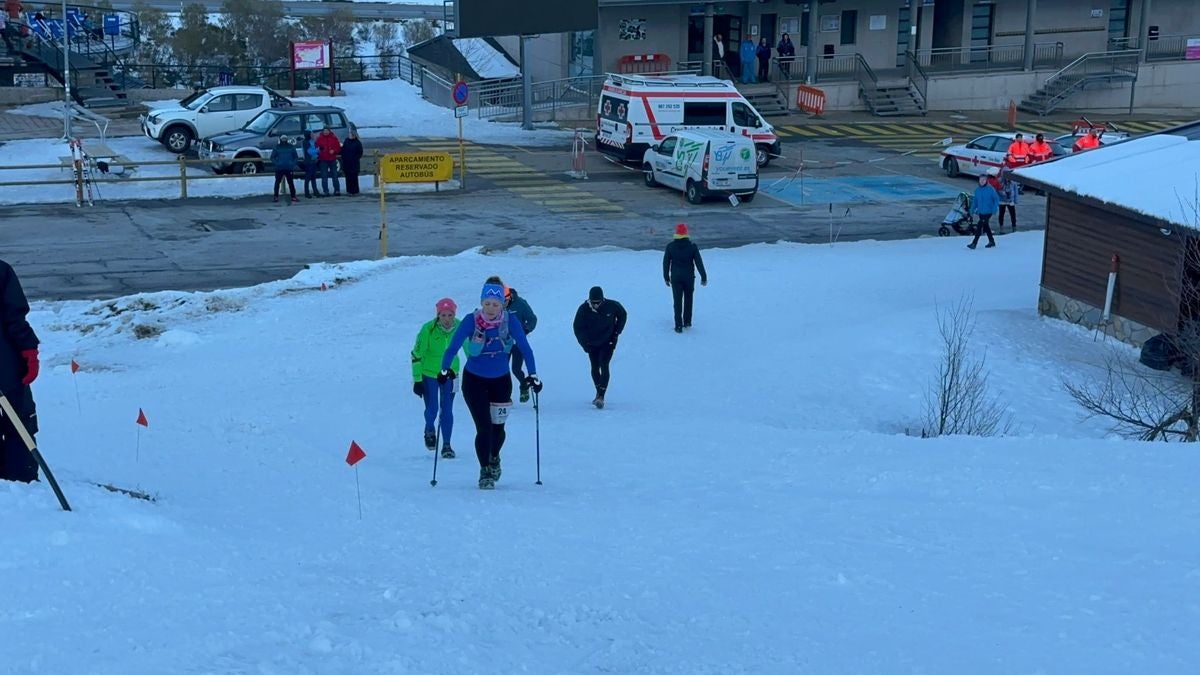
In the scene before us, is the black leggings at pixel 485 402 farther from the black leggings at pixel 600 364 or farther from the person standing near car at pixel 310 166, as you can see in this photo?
the person standing near car at pixel 310 166

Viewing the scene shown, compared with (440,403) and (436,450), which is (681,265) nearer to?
(440,403)

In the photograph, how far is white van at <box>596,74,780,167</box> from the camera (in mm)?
33750

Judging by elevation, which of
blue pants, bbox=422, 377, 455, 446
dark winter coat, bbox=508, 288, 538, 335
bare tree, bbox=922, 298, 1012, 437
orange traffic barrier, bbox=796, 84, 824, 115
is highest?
orange traffic barrier, bbox=796, 84, 824, 115

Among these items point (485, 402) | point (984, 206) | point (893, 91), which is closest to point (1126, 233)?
point (984, 206)

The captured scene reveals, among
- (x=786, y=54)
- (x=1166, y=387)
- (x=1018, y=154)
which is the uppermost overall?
(x=786, y=54)

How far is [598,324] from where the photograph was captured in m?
13.9

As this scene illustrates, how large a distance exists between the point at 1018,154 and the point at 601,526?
24.5 meters

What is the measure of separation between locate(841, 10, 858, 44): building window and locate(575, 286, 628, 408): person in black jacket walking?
36992 mm

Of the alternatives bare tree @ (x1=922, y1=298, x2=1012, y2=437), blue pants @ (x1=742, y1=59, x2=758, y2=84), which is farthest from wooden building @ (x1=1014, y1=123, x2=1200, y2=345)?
blue pants @ (x1=742, y1=59, x2=758, y2=84)

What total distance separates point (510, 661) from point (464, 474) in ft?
14.5

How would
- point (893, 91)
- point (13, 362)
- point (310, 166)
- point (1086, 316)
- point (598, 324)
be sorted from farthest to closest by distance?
point (893, 91), point (310, 166), point (1086, 316), point (598, 324), point (13, 362)

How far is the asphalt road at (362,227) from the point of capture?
22.4 metres

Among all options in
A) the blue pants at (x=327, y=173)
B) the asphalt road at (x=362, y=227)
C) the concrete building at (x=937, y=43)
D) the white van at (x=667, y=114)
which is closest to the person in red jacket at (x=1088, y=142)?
the asphalt road at (x=362, y=227)

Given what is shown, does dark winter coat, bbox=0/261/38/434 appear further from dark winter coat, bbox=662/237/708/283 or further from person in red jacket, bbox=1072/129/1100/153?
person in red jacket, bbox=1072/129/1100/153
